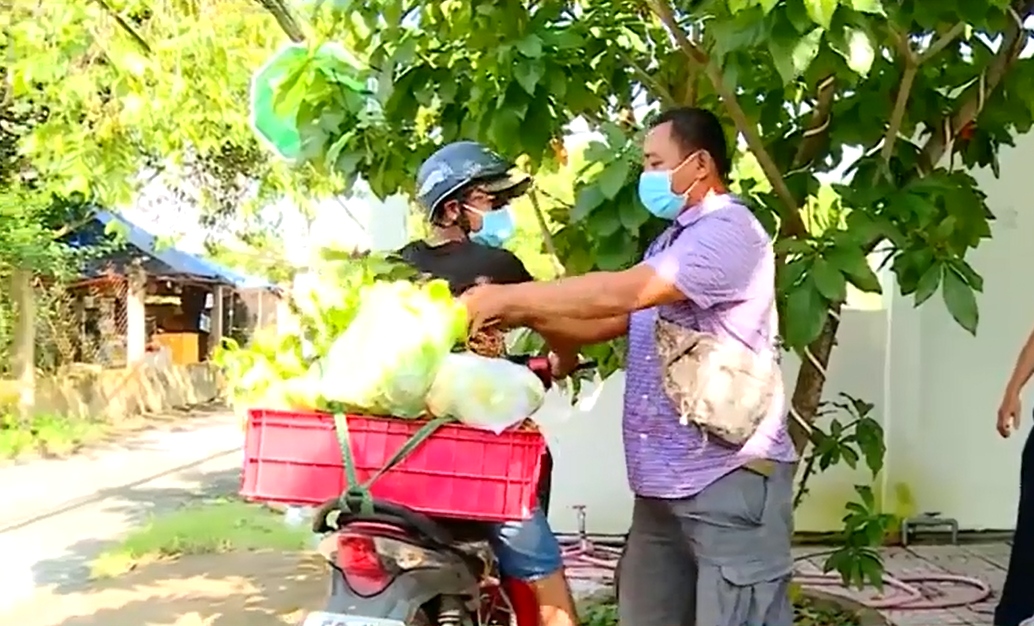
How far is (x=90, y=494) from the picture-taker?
964cm

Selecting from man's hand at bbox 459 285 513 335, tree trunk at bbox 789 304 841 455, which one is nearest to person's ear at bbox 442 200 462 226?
man's hand at bbox 459 285 513 335

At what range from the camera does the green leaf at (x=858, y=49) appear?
8.35ft

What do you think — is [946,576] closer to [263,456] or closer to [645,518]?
[645,518]

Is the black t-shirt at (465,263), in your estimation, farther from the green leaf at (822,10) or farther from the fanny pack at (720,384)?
the green leaf at (822,10)

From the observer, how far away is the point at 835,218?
358 centimetres

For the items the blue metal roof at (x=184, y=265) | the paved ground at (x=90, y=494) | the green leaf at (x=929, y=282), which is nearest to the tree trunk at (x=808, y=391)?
the green leaf at (x=929, y=282)

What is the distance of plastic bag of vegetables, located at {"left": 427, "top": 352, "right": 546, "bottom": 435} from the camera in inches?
89.0

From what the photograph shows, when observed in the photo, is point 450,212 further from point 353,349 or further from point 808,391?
point 808,391

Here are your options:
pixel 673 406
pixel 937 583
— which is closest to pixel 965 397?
pixel 937 583

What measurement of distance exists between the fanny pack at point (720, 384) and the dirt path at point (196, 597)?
3.10m

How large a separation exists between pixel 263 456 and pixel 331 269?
428 millimetres

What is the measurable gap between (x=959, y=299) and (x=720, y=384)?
928 millimetres

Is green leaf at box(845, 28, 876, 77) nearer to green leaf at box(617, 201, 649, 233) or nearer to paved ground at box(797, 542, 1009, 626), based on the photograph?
green leaf at box(617, 201, 649, 233)

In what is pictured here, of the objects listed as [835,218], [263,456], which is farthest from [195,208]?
[263,456]
